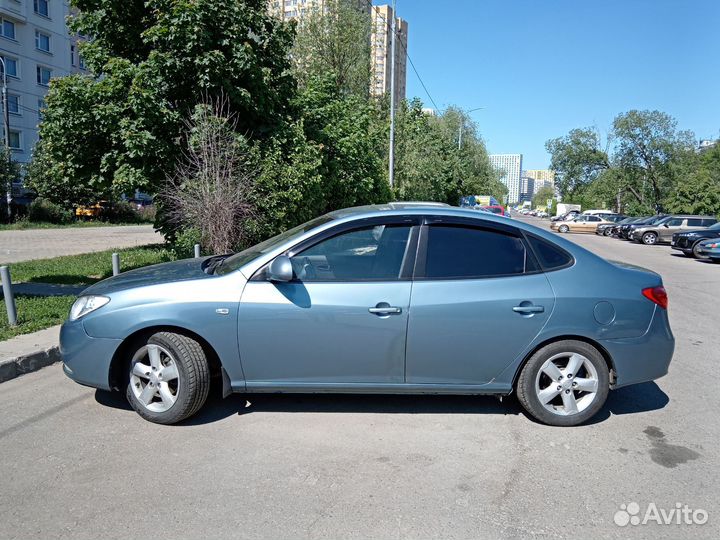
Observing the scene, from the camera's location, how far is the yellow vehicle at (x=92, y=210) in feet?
119

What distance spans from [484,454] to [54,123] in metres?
11.3

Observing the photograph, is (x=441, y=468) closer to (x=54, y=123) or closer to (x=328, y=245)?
(x=328, y=245)

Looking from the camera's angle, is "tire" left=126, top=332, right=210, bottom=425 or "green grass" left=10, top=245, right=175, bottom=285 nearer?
"tire" left=126, top=332, right=210, bottom=425

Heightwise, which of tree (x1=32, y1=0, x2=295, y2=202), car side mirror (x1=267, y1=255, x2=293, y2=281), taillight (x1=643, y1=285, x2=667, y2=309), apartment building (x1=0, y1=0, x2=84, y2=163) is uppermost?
apartment building (x1=0, y1=0, x2=84, y2=163)

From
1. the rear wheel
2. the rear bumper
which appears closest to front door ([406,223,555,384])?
the rear bumper

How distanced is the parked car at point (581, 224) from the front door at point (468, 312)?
41482 millimetres

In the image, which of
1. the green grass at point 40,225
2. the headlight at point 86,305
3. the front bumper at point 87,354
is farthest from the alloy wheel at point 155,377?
the green grass at point 40,225

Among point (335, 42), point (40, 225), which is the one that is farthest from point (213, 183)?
point (40, 225)

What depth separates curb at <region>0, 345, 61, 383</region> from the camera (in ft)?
17.6

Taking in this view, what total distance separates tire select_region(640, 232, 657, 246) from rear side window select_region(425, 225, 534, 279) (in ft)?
101

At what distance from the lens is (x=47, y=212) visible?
32.7 metres

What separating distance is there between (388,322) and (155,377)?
1.88m

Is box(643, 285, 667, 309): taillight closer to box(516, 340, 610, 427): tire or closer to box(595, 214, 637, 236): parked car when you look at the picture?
box(516, 340, 610, 427): tire

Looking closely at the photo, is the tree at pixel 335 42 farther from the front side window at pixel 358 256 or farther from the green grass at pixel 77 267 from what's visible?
the front side window at pixel 358 256
